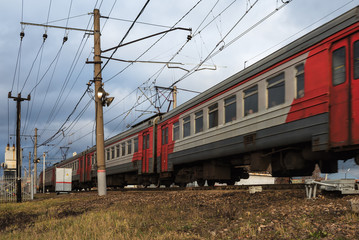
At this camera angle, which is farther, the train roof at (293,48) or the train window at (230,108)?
the train window at (230,108)

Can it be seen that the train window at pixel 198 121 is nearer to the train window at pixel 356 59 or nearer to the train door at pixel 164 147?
the train door at pixel 164 147

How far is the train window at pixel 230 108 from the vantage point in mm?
11645

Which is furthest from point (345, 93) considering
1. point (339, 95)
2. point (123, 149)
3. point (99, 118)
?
point (123, 149)

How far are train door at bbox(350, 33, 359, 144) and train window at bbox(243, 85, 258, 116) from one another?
331 cm

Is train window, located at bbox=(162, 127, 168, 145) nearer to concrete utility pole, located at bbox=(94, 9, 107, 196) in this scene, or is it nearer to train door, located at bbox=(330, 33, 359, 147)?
concrete utility pole, located at bbox=(94, 9, 107, 196)

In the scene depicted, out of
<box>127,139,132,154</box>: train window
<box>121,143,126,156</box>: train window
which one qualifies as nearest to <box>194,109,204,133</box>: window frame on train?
<box>127,139,132,154</box>: train window

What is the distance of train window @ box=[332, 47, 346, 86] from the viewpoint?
25.6ft

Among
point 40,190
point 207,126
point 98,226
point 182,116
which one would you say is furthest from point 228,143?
point 40,190

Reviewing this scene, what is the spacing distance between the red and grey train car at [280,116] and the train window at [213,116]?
3 cm

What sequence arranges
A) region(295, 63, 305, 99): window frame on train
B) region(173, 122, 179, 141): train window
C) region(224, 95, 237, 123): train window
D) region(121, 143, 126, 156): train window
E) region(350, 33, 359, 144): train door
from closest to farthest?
region(350, 33, 359, 144): train door
region(295, 63, 305, 99): window frame on train
region(224, 95, 237, 123): train window
region(173, 122, 179, 141): train window
region(121, 143, 126, 156): train window

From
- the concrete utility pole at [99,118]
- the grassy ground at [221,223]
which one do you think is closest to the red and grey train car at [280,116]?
the grassy ground at [221,223]

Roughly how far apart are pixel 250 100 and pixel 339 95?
3.28m

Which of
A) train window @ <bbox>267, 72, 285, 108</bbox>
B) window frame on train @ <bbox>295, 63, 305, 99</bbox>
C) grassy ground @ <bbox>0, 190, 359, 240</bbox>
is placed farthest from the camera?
train window @ <bbox>267, 72, 285, 108</bbox>

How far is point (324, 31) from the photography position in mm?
8273
